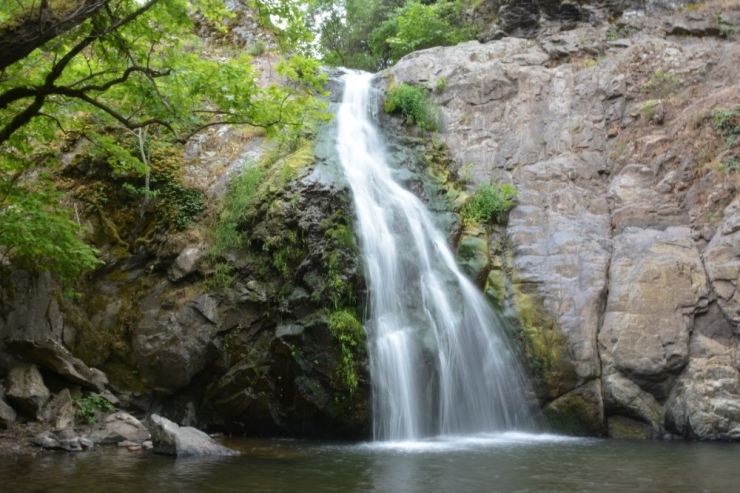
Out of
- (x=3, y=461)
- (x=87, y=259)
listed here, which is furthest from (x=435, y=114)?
(x=3, y=461)

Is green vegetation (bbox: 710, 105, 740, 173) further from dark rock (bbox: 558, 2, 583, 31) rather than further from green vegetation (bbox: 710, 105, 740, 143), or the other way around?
dark rock (bbox: 558, 2, 583, 31)

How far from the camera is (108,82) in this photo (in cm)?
716

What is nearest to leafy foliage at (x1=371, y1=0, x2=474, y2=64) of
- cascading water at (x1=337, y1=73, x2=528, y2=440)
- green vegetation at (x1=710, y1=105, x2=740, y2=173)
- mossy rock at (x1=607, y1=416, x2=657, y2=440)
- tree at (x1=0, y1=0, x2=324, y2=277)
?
green vegetation at (x1=710, y1=105, x2=740, y2=173)

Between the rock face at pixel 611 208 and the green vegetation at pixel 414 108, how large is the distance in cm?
42

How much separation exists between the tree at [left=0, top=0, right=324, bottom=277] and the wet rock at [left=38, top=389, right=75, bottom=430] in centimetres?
202

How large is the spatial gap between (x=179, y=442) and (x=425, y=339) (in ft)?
14.8

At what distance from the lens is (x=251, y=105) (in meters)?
7.62

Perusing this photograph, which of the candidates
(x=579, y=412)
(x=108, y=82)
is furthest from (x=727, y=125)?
(x=108, y=82)

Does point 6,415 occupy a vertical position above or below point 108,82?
below

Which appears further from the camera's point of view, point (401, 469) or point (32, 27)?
point (401, 469)

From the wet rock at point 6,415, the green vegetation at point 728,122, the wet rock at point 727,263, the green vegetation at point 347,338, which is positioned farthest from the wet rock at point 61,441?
the green vegetation at point 728,122

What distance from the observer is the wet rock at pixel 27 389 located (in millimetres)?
9203

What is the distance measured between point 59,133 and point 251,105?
7.65 m

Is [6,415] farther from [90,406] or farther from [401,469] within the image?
[401,469]
